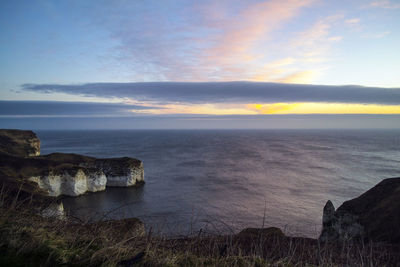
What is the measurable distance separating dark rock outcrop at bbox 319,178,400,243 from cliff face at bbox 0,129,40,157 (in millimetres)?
61379

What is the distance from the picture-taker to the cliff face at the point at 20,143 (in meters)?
51.7

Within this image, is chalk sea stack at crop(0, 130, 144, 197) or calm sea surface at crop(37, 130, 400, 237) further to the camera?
chalk sea stack at crop(0, 130, 144, 197)

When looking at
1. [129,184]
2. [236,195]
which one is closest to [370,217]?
[236,195]

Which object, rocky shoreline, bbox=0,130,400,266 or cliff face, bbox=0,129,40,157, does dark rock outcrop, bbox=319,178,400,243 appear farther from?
cliff face, bbox=0,129,40,157

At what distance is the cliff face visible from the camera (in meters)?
51.7

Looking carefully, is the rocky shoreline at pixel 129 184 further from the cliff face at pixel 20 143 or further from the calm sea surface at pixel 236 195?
the calm sea surface at pixel 236 195

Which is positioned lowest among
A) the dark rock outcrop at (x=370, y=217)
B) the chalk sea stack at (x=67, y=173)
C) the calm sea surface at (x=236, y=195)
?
the calm sea surface at (x=236, y=195)

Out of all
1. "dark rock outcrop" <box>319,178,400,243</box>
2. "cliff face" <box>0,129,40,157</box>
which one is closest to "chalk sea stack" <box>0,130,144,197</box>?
"cliff face" <box>0,129,40,157</box>

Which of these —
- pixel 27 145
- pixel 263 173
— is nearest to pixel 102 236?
pixel 263 173

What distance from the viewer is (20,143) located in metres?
54.2

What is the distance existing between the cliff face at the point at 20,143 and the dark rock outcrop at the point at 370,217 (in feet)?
201

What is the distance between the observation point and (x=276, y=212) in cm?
3022

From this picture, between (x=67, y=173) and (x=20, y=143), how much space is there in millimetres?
29947

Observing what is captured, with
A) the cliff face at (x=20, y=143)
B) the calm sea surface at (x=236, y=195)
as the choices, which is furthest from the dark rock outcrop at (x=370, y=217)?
the cliff face at (x=20, y=143)
